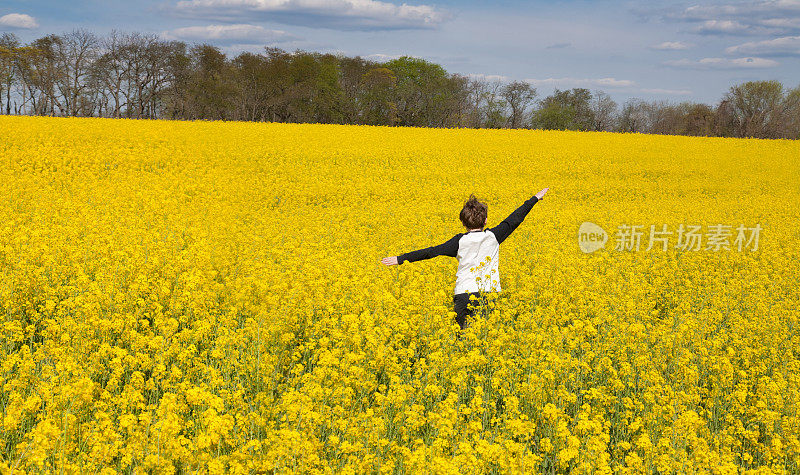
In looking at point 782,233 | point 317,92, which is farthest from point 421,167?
point 317,92

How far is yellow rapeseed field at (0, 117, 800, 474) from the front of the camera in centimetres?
372

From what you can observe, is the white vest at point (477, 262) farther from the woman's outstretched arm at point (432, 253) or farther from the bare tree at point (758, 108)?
the bare tree at point (758, 108)

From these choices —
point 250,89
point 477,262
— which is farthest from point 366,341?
point 250,89

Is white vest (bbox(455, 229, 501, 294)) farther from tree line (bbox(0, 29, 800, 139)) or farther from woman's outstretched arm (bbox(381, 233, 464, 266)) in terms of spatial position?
tree line (bbox(0, 29, 800, 139))

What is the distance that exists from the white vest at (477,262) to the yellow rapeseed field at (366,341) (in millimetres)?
363

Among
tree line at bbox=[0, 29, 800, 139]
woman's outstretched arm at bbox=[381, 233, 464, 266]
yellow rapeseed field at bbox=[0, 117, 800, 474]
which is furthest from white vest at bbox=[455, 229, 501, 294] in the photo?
tree line at bbox=[0, 29, 800, 139]

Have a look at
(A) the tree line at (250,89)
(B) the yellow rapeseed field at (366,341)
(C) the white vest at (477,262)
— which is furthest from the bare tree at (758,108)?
(C) the white vest at (477,262)

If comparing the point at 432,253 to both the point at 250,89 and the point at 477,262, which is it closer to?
the point at 477,262

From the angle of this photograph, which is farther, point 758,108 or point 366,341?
point 758,108

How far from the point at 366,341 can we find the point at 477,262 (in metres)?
1.44

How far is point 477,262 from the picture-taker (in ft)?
19.8

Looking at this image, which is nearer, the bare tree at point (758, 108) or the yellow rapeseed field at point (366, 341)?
the yellow rapeseed field at point (366, 341)

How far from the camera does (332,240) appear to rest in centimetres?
1020

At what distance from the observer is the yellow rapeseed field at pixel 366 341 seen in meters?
A: 3.72
